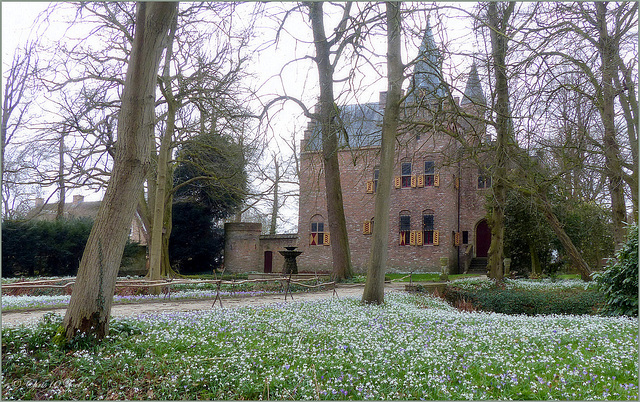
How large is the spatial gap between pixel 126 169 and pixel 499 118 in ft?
28.6

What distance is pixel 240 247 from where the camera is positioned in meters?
28.4

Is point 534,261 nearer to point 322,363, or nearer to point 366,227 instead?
point 366,227

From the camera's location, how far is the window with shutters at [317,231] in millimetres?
29952

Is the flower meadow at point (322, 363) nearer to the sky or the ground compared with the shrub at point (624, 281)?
nearer to the ground

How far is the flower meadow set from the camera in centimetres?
401

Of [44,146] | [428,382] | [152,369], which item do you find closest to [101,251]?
[152,369]

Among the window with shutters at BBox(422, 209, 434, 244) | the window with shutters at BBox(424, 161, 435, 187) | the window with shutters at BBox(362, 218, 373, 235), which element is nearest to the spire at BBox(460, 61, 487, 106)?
the window with shutters at BBox(424, 161, 435, 187)

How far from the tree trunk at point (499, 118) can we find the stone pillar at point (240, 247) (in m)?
17.1

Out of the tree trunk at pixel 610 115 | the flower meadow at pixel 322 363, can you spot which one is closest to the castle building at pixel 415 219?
the tree trunk at pixel 610 115

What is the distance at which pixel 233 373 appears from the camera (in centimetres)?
426

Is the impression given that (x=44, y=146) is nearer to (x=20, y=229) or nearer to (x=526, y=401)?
(x=20, y=229)

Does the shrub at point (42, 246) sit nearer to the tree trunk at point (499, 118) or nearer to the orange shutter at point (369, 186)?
the orange shutter at point (369, 186)

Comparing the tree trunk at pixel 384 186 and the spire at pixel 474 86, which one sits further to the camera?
the tree trunk at pixel 384 186

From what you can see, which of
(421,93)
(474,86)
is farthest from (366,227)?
(421,93)
